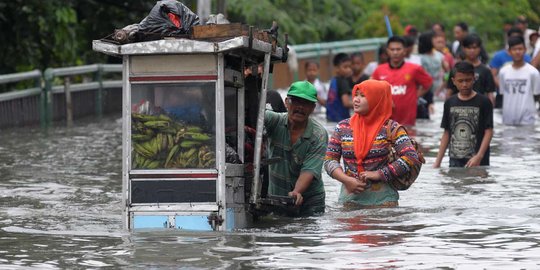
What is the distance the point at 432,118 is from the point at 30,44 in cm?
752

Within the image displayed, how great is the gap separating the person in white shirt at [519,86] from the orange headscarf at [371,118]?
871 cm

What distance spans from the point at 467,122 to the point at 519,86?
5496 mm

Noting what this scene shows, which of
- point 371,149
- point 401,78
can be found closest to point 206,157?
point 371,149

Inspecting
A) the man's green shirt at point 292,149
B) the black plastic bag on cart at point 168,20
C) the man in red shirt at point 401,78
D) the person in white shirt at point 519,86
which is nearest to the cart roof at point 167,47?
the black plastic bag on cart at point 168,20

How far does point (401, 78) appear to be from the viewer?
18828 mm

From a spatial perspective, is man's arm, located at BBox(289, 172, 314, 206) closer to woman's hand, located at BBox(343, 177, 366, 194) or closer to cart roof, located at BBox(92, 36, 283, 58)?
woman's hand, located at BBox(343, 177, 366, 194)

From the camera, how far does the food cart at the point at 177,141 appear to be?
32.8ft

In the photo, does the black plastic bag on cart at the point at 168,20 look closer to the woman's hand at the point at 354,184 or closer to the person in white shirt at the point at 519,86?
the woman's hand at the point at 354,184

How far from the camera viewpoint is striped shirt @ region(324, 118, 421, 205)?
35.6 ft

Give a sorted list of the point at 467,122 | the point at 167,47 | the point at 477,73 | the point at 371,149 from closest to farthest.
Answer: the point at 167,47 → the point at 371,149 → the point at 467,122 → the point at 477,73

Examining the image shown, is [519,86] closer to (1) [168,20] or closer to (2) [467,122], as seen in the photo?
(2) [467,122]

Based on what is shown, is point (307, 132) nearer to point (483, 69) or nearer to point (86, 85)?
point (483, 69)

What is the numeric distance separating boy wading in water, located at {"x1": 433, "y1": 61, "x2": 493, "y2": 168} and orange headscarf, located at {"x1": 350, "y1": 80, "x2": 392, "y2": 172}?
134 inches

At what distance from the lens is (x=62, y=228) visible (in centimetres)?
1113
